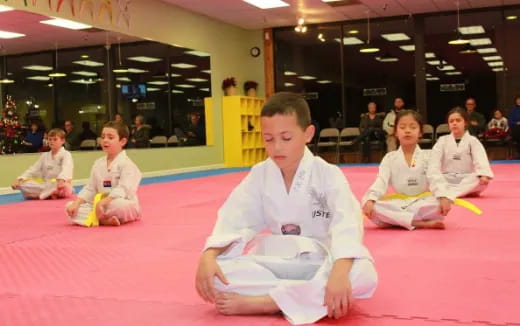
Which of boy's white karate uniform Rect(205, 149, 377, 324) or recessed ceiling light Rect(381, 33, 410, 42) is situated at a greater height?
recessed ceiling light Rect(381, 33, 410, 42)

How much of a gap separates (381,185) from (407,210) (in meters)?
0.28

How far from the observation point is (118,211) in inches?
211

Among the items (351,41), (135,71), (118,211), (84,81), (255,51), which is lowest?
(118,211)

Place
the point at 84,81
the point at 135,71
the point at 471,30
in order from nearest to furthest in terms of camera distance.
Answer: the point at 84,81
the point at 135,71
the point at 471,30

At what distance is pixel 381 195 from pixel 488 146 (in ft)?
36.5

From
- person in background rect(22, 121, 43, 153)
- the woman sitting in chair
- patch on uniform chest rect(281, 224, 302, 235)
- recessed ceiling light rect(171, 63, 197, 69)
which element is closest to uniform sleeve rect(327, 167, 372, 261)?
patch on uniform chest rect(281, 224, 302, 235)

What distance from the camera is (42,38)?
34.8 ft

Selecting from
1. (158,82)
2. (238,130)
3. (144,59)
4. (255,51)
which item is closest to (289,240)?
(144,59)

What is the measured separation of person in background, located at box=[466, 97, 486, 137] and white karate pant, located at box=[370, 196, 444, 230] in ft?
33.9

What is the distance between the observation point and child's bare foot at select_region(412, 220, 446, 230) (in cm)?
462

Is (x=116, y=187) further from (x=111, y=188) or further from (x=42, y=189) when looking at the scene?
(x=42, y=189)

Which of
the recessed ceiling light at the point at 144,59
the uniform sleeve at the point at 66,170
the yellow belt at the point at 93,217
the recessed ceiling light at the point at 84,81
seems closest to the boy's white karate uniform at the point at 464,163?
the yellow belt at the point at 93,217

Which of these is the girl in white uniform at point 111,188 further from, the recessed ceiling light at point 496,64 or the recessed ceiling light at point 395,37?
the recessed ceiling light at point 496,64

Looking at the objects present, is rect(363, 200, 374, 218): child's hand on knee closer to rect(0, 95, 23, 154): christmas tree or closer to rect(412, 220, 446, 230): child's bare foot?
rect(412, 220, 446, 230): child's bare foot
